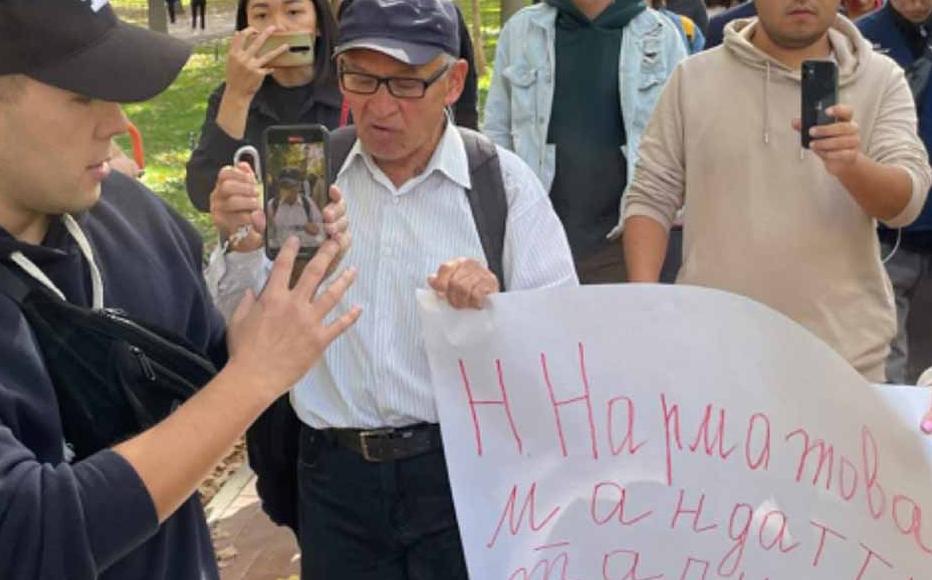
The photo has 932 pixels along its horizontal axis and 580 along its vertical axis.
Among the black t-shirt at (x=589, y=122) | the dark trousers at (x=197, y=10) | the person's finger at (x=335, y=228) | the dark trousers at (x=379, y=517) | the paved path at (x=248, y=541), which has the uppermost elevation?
the person's finger at (x=335, y=228)

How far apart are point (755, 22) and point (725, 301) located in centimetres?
110

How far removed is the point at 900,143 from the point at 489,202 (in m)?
0.99

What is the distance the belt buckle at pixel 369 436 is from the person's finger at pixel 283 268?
784 millimetres

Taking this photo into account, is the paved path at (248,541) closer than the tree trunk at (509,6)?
Yes

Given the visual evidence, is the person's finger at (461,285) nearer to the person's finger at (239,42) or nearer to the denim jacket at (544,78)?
the person's finger at (239,42)

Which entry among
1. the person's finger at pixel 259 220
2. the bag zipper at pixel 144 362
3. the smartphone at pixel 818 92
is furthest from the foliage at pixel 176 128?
the bag zipper at pixel 144 362

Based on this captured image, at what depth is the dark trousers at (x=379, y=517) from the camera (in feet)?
9.49

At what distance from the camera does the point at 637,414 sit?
2.63m

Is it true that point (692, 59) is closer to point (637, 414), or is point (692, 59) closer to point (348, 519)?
point (637, 414)

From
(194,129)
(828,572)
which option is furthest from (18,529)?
(194,129)

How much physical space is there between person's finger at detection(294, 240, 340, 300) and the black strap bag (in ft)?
0.68

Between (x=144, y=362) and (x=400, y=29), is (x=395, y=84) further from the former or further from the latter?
(x=144, y=362)

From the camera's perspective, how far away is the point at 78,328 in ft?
6.40

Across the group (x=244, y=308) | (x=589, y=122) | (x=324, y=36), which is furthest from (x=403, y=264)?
(x=589, y=122)
